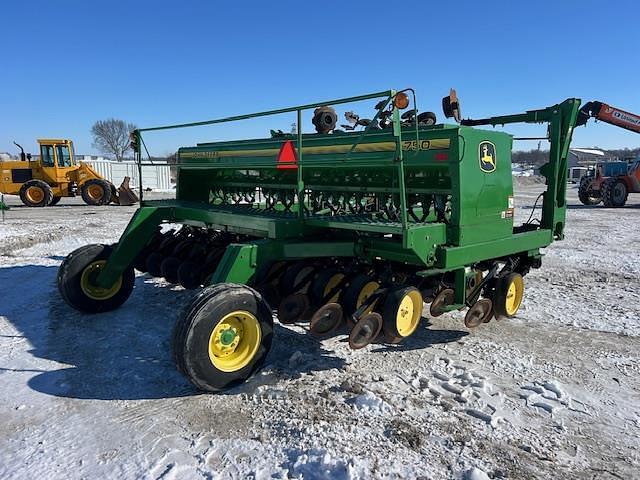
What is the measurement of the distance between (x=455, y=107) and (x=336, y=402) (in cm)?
305

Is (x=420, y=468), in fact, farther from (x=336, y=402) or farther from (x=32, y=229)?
(x=32, y=229)

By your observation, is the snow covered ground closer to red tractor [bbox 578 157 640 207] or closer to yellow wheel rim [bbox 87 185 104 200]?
yellow wheel rim [bbox 87 185 104 200]

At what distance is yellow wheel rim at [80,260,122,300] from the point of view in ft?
16.7

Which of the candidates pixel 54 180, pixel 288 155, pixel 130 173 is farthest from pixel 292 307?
pixel 130 173

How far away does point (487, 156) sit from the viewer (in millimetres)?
4078

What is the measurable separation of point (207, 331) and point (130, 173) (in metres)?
33.6

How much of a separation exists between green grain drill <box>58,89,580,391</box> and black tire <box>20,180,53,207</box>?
51.0 ft

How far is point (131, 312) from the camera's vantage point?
17.2 feet

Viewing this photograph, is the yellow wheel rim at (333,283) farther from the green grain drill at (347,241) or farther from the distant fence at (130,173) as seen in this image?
the distant fence at (130,173)

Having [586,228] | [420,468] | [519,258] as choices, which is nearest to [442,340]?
[519,258]

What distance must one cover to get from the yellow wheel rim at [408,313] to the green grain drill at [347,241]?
11mm

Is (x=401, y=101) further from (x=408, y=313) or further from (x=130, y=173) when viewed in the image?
(x=130, y=173)

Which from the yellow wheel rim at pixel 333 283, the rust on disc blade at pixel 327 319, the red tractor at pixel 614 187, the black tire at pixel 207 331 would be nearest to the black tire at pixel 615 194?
the red tractor at pixel 614 187

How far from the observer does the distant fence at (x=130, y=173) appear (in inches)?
1306
